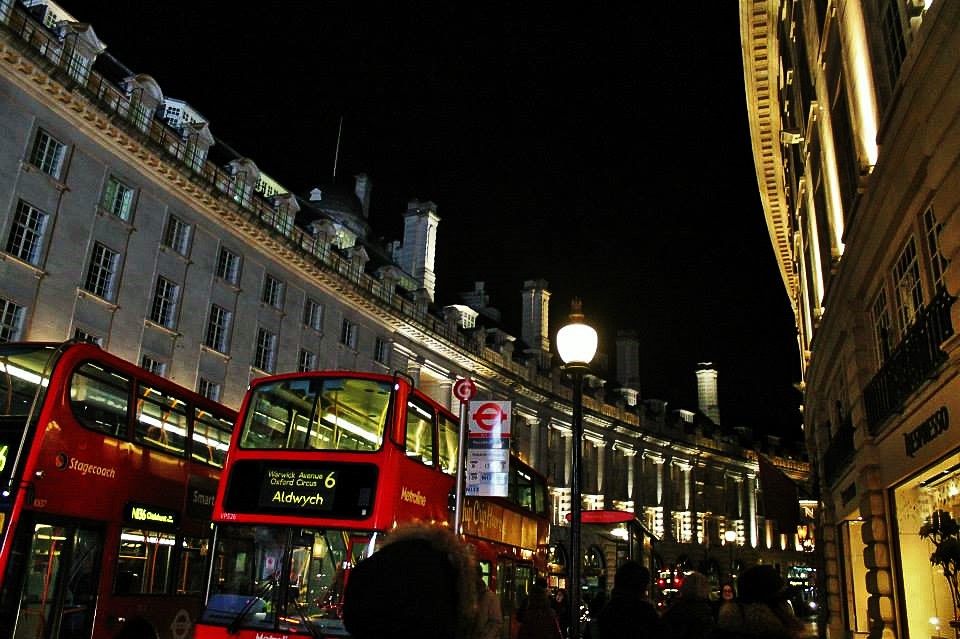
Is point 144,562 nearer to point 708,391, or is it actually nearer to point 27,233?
point 27,233

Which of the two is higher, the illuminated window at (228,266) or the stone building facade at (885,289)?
the illuminated window at (228,266)

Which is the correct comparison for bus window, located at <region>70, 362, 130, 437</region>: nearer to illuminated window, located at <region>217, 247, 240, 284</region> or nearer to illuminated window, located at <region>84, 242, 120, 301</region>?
illuminated window, located at <region>84, 242, 120, 301</region>

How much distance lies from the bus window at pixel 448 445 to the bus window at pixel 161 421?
4574 mm

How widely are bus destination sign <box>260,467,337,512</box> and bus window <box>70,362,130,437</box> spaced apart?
9.06 feet

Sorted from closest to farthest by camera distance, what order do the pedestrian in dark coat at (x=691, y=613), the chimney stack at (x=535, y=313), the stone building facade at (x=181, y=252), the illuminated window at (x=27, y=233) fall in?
1. the pedestrian in dark coat at (x=691, y=613)
2. the illuminated window at (x=27, y=233)
3. the stone building facade at (x=181, y=252)
4. the chimney stack at (x=535, y=313)

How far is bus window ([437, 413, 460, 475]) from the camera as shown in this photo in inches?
490

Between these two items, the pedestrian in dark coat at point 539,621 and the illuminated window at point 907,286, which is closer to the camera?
the pedestrian in dark coat at point 539,621

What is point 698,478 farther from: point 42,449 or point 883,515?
point 42,449

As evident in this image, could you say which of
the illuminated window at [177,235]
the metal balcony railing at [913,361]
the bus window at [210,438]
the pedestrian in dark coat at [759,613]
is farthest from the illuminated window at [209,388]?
the pedestrian in dark coat at [759,613]

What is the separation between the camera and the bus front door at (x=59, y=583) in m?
9.72

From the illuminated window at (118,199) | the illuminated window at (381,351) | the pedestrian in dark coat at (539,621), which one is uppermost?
the illuminated window at (118,199)

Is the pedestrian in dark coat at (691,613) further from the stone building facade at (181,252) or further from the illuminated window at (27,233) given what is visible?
the illuminated window at (27,233)

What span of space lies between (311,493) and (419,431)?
6.92 feet

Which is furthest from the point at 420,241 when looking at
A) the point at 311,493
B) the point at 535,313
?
the point at 311,493
